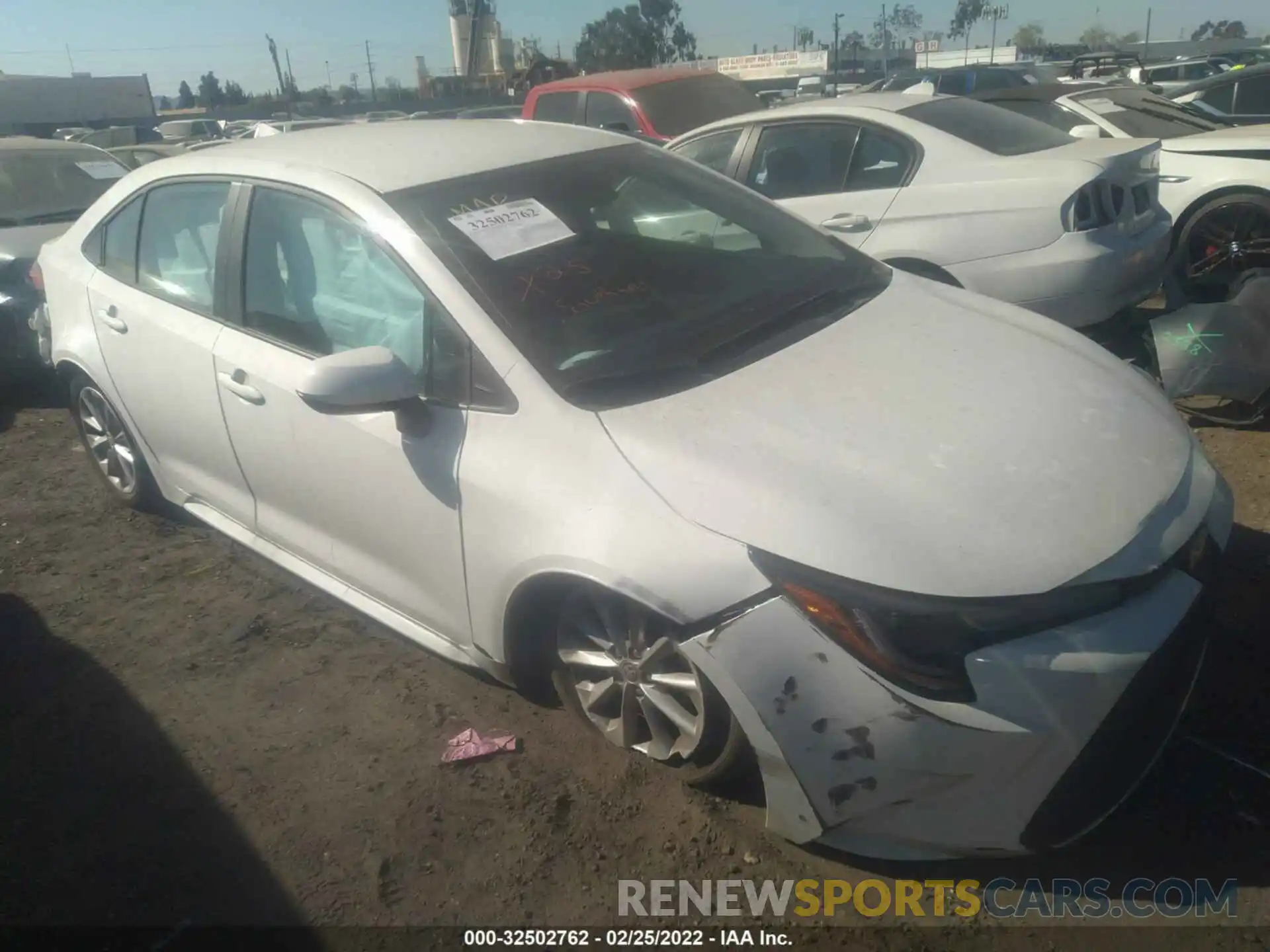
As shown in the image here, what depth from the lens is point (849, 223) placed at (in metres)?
5.11

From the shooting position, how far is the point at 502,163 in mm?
3049

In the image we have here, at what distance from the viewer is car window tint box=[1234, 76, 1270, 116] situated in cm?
855

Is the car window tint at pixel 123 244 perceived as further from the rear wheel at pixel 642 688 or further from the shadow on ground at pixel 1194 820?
the shadow on ground at pixel 1194 820

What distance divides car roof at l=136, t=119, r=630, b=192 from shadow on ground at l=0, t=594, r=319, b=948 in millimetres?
1846

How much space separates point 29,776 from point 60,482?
2616 millimetres

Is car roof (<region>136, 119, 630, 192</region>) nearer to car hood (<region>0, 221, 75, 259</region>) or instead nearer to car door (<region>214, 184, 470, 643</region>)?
car door (<region>214, 184, 470, 643</region>)

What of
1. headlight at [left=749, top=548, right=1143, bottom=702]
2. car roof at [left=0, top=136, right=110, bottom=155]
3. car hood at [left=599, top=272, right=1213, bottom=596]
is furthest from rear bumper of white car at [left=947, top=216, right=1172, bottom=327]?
car roof at [left=0, top=136, right=110, bottom=155]

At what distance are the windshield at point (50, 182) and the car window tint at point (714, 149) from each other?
15.1 ft

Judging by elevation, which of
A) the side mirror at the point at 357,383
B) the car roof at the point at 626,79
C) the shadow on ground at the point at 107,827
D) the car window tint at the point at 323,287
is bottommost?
the shadow on ground at the point at 107,827

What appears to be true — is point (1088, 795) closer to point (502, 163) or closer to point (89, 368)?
point (502, 163)

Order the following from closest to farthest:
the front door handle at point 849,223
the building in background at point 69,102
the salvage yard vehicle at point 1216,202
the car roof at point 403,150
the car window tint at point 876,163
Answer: the car roof at point 403,150 < the front door handle at point 849,223 < the car window tint at point 876,163 < the salvage yard vehicle at point 1216,202 < the building in background at point 69,102

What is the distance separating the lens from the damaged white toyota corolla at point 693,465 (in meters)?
1.97

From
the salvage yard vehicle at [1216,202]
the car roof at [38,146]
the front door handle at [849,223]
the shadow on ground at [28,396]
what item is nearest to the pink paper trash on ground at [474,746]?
the front door handle at [849,223]

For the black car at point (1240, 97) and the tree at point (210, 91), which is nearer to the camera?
the black car at point (1240, 97)
